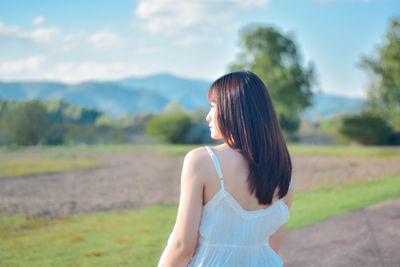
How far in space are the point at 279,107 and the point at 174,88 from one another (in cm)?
15806

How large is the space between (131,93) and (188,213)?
474 feet

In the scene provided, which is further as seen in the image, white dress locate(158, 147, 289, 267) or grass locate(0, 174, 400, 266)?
grass locate(0, 174, 400, 266)

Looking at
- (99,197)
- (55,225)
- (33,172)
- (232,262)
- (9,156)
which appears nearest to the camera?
(232,262)

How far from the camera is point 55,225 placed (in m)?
5.08

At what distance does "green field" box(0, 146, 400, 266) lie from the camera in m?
3.62

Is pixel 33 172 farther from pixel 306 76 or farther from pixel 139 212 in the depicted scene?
pixel 306 76

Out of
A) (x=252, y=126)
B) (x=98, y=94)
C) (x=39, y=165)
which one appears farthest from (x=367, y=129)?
(x=98, y=94)

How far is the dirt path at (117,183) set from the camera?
6.36 metres

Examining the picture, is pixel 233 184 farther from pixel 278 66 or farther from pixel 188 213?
pixel 278 66

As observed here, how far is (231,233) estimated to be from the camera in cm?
141

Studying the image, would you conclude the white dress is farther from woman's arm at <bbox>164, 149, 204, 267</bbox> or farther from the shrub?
the shrub

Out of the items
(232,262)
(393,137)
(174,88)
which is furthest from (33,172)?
Result: (174,88)

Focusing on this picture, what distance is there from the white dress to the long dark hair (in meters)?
0.09

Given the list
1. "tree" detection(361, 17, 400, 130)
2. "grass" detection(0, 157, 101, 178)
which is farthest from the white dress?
"tree" detection(361, 17, 400, 130)
